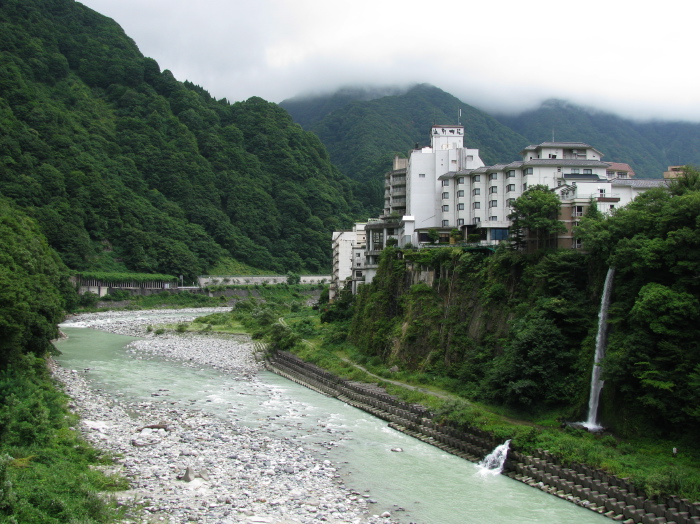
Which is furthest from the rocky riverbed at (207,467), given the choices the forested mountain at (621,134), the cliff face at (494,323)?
the forested mountain at (621,134)

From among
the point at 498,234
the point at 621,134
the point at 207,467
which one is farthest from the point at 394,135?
the point at 207,467

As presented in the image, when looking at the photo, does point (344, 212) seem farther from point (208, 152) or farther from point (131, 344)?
point (131, 344)

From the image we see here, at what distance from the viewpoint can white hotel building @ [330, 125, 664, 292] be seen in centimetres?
3641

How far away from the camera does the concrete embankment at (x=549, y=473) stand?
56.9 feet

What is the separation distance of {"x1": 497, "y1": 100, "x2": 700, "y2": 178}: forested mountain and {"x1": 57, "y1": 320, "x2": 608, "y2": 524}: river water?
355 ft

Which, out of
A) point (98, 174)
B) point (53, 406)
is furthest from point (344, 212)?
point (53, 406)

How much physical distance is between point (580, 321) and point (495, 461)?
7.77 m

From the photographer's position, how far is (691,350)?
20266mm

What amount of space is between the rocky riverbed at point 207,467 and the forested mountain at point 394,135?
401 ft

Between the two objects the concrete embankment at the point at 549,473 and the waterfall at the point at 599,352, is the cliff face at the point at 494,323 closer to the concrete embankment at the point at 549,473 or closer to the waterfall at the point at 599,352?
the waterfall at the point at 599,352

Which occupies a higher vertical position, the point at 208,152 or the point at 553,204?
the point at 208,152

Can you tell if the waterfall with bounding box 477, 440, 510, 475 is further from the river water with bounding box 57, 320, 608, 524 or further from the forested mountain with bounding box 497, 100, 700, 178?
the forested mountain with bounding box 497, 100, 700, 178

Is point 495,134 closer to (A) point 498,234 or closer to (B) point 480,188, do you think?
(B) point 480,188

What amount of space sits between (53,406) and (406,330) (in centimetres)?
2149
